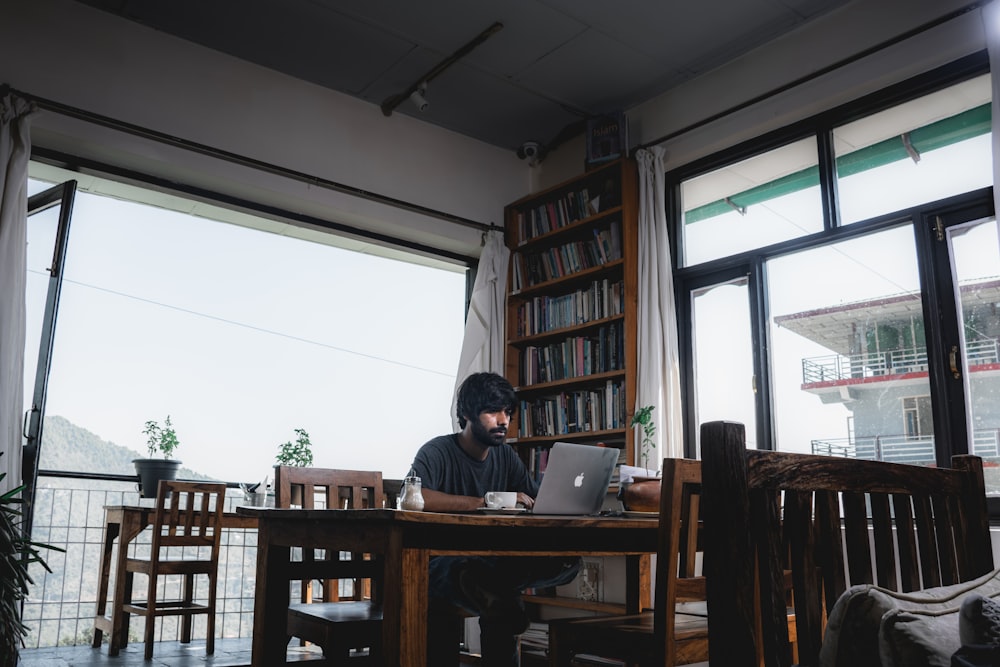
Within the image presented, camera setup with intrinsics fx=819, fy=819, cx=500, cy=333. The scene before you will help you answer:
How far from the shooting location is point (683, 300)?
4.46 meters

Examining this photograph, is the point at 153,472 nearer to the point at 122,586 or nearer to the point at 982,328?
the point at 122,586

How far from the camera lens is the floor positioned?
382 centimetres

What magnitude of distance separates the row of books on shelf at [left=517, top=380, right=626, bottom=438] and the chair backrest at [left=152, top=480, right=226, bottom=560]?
70.1 inches

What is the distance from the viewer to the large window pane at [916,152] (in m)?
3.36

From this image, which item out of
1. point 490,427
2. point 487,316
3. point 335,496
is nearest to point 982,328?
point 490,427

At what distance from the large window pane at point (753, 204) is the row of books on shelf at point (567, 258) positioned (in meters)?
0.39

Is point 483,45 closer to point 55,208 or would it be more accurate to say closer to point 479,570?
point 55,208

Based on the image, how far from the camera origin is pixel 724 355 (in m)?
4.22

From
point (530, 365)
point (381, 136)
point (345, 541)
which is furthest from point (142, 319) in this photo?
point (345, 541)

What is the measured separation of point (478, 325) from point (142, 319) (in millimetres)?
2000

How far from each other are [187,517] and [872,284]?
11.5 ft

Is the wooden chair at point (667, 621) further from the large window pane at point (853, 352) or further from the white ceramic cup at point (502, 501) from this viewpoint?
the large window pane at point (853, 352)

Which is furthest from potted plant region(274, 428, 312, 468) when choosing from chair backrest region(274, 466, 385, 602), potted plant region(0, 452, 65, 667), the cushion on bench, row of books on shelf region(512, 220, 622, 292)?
the cushion on bench

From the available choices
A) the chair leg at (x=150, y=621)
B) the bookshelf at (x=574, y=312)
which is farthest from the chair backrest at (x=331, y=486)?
the bookshelf at (x=574, y=312)
